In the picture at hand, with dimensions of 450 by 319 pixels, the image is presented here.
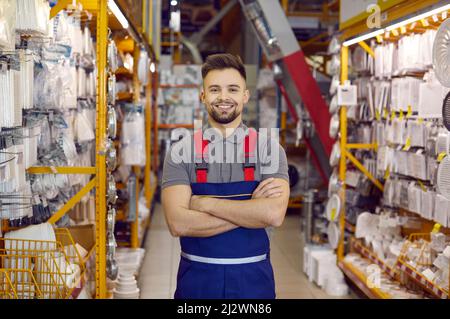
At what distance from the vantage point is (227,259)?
7.72 feet

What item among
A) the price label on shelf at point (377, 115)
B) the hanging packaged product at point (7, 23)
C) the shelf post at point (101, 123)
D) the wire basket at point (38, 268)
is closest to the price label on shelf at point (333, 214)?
the price label on shelf at point (377, 115)

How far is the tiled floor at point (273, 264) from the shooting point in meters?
5.43

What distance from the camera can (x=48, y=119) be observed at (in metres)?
3.79

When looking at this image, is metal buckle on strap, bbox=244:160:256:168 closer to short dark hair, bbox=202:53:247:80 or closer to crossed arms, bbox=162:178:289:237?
crossed arms, bbox=162:178:289:237

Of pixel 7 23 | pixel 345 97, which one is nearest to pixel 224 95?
pixel 7 23

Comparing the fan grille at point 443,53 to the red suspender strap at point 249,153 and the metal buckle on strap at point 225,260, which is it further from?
the metal buckle on strap at point 225,260

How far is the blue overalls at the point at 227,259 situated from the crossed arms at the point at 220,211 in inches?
1.5

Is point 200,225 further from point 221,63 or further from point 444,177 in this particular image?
point 444,177

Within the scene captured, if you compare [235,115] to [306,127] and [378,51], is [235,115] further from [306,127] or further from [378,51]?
[306,127]

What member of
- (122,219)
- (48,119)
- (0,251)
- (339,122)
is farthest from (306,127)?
(0,251)

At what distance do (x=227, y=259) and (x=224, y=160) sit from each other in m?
0.37

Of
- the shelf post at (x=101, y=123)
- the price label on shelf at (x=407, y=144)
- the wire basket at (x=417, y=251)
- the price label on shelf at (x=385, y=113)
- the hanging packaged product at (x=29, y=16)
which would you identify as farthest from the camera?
the price label on shelf at (x=385, y=113)

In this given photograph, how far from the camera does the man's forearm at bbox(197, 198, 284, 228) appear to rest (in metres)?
2.34

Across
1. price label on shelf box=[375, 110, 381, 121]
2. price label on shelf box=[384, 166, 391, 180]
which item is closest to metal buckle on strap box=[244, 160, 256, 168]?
price label on shelf box=[384, 166, 391, 180]
